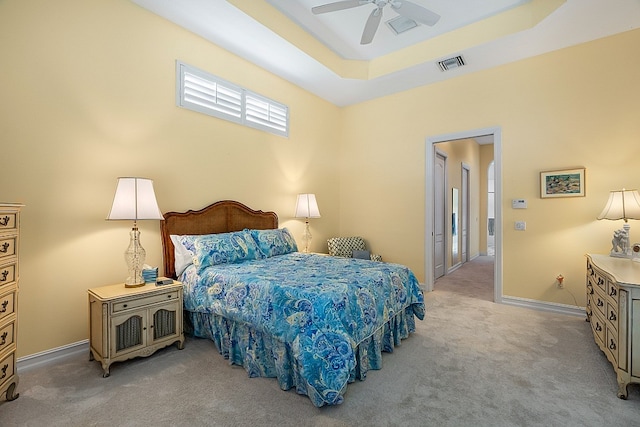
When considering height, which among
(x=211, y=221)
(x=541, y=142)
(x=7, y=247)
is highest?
(x=541, y=142)

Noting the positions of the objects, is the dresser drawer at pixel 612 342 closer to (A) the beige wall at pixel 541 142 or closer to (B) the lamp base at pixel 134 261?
(A) the beige wall at pixel 541 142

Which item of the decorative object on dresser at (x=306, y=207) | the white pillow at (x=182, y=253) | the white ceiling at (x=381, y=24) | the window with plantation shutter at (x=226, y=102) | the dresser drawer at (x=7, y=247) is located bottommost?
the white pillow at (x=182, y=253)

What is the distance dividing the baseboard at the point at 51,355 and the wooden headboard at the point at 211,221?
34.8 inches

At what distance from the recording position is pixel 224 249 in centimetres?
305

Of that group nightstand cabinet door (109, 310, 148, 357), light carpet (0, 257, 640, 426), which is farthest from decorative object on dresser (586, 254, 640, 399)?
nightstand cabinet door (109, 310, 148, 357)

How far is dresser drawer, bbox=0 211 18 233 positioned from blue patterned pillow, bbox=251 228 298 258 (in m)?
2.02

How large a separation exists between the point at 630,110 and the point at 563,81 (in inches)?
29.3

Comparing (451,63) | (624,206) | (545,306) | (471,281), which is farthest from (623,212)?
(471,281)

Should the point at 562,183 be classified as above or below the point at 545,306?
above

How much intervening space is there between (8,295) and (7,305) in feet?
0.20

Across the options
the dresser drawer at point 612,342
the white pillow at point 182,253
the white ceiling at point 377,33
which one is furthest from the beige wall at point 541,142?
the white pillow at point 182,253

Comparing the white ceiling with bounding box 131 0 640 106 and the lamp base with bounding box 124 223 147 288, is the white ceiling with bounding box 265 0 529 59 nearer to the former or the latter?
the white ceiling with bounding box 131 0 640 106

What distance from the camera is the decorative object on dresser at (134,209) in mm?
2450

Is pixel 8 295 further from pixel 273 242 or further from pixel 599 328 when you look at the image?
pixel 599 328
